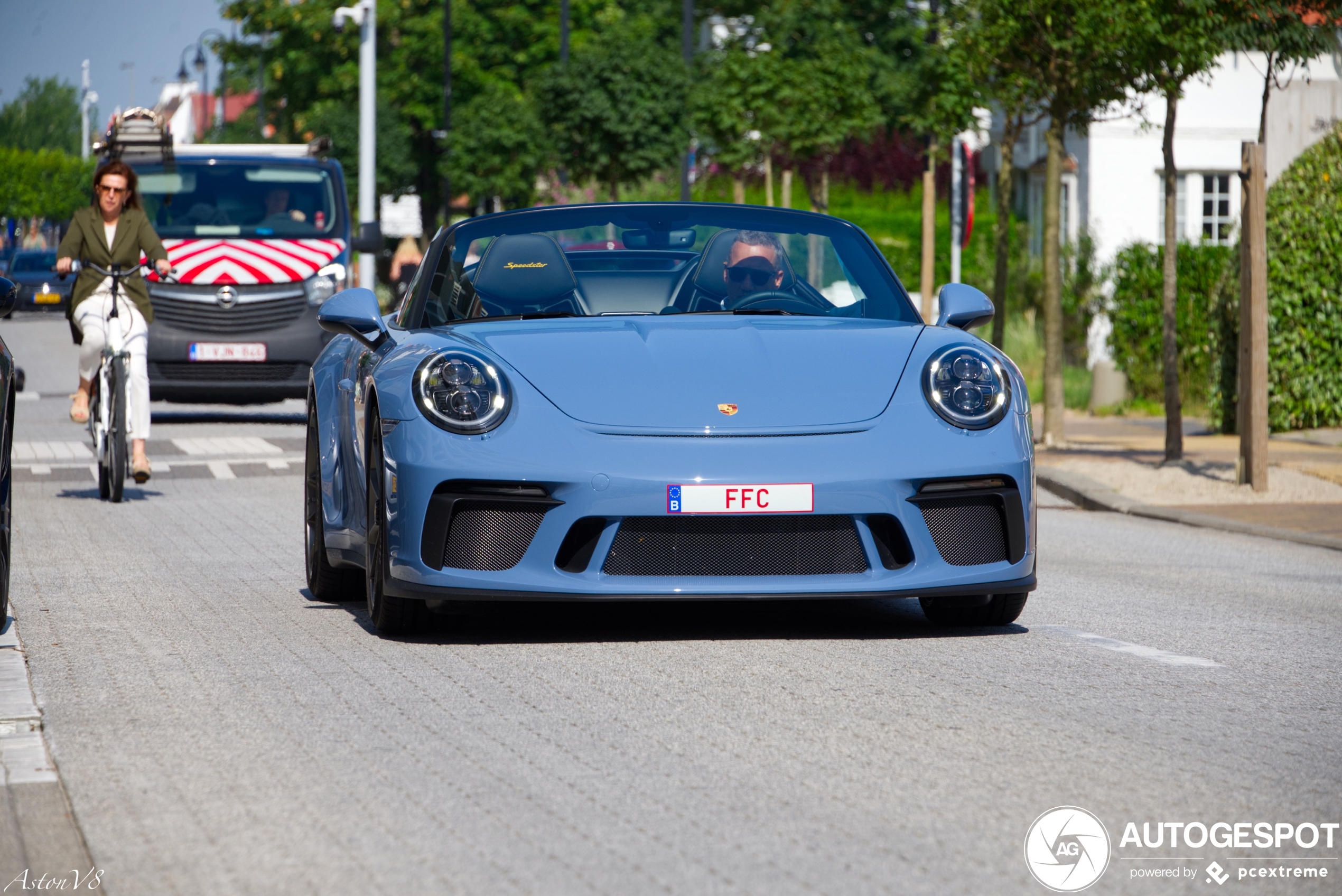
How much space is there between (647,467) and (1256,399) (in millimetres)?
7715

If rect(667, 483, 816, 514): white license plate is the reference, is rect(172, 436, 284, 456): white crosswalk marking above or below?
below

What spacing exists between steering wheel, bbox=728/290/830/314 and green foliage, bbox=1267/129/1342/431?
34.1 feet

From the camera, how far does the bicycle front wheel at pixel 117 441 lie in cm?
1141

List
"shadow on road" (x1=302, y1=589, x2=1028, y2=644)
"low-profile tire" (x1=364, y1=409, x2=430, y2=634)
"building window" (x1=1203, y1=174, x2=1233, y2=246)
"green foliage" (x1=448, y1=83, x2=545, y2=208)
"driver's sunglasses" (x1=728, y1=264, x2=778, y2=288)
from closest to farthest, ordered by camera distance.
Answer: "low-profile tire" (x1=364, y1=409, x2=430, y2=634)
"shadow on road" (x1=302, y1=589, x2=1028, y2=644)
"driver's sunglasses" (x1=728, y1=264, x2=778, y2=288)
"building window" (x1=1203, y1=174, x2=1233, y2=246)
"green foliage" (x1=448, y1=83, x2=545, y2=208)

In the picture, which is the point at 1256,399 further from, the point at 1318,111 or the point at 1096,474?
the point at 1318,111

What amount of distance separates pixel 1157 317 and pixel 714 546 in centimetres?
1649

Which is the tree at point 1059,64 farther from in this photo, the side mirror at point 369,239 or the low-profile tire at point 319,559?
the low-profile tire at point 319,559

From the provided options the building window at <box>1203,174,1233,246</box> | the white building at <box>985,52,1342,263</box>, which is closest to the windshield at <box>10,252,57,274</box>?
A: the white building at <box>985,52,1342,263</box>

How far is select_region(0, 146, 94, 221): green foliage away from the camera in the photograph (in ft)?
381

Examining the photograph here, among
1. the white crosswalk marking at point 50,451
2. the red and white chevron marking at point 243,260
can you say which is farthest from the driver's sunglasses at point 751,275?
the red and white chevron marking at point 243,260

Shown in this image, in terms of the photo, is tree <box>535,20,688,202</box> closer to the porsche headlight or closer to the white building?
the white building

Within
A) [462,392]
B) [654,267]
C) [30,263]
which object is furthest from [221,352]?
[30,263]

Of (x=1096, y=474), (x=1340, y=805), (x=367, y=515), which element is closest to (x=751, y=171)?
(x=1096, y=474)

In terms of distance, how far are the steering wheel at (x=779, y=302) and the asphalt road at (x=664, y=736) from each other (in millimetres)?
1042
